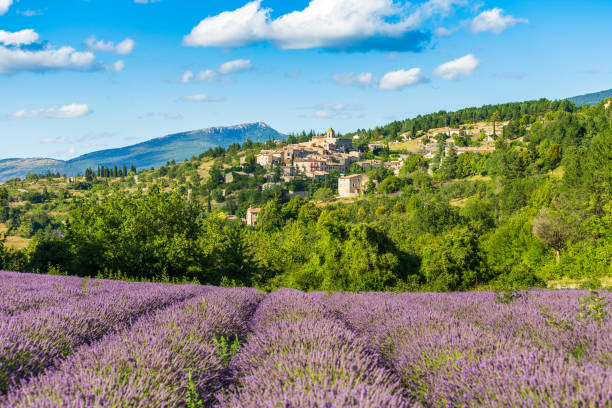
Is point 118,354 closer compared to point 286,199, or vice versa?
point 118,354

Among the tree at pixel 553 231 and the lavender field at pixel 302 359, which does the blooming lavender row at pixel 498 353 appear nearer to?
the lavender field at pixel 302 359

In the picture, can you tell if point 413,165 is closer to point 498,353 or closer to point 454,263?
point 454,263

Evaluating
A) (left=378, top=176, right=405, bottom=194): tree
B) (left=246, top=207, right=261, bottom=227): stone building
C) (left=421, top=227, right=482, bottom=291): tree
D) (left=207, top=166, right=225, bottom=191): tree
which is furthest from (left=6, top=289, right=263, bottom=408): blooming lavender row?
(left=207, top=166, right=225, bottom=191): tree

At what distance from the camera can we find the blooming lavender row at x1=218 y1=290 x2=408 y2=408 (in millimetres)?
2021

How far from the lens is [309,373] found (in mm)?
2432

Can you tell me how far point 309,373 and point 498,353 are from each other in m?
1.42

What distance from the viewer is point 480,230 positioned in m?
47.2

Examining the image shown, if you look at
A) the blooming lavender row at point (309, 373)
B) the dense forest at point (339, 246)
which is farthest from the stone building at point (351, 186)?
the blooming lavender row at point (309, 373)

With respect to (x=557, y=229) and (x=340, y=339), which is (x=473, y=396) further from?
(x=557, y=229)

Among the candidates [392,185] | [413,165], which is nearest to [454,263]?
[392,185]

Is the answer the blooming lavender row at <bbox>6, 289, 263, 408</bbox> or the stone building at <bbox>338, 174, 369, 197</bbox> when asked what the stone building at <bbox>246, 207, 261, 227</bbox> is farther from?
the blooming lavender row at <bbox>6, 289, 263, 408</bbox>

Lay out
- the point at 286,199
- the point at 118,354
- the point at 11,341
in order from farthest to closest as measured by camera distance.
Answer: the point at 286,199 → the point at 11,341 → the point at 118,354

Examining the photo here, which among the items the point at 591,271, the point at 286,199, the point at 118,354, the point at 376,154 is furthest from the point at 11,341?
the point at 376,154

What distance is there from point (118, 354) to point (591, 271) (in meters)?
25.6
